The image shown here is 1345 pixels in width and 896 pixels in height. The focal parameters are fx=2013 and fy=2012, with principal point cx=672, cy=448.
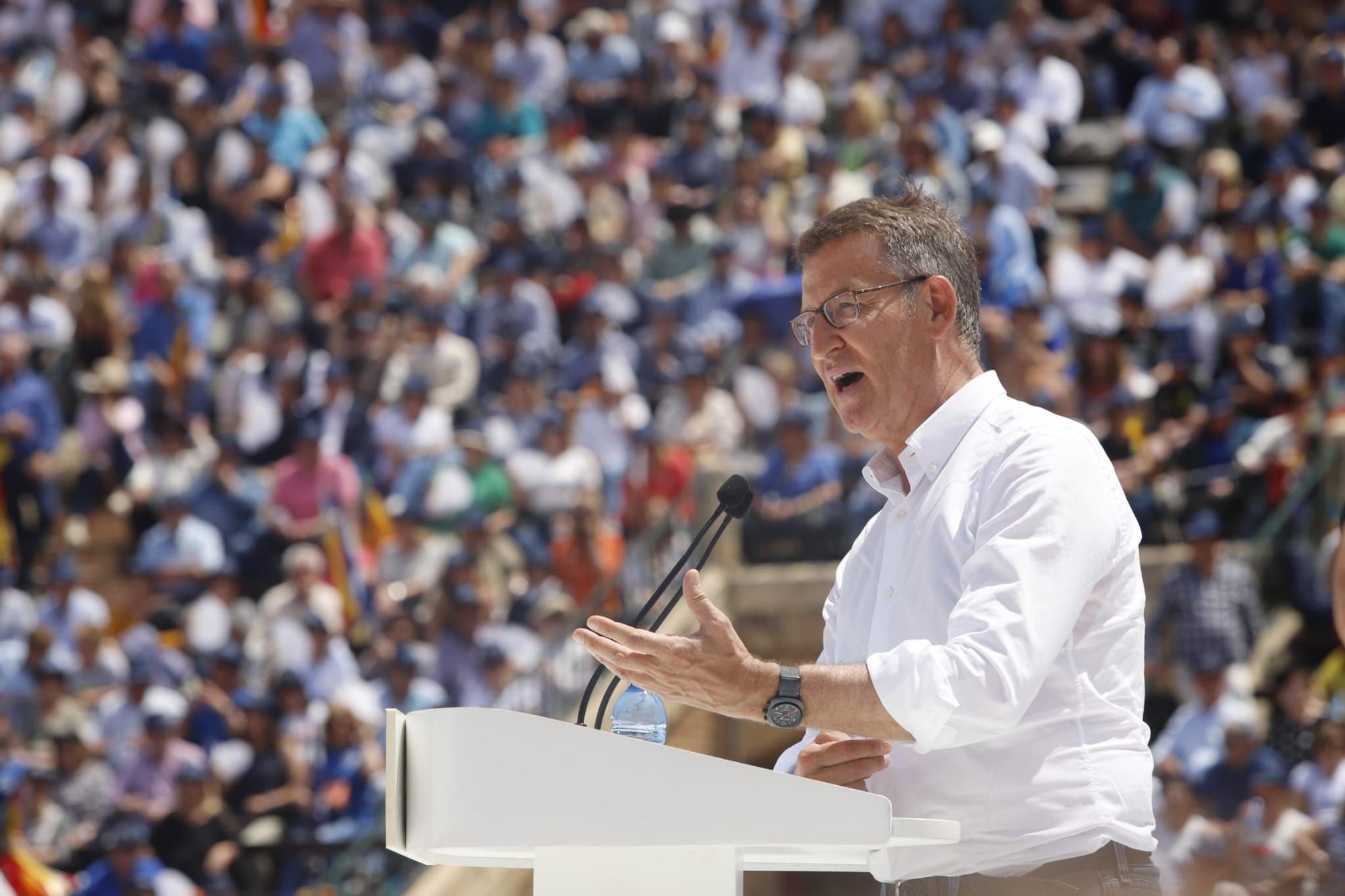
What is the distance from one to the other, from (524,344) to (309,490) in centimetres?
163

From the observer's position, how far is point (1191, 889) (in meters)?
7.42

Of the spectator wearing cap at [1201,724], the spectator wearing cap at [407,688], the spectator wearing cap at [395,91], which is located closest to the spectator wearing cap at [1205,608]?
the spectator wearing cap at [1201,724]

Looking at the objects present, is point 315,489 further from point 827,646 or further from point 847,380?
point 847,380

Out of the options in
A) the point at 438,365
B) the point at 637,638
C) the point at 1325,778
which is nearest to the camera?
the point at 637,638

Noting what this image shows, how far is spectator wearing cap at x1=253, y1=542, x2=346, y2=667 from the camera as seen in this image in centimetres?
993

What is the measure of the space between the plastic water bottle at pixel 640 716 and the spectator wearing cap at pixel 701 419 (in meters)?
7.61

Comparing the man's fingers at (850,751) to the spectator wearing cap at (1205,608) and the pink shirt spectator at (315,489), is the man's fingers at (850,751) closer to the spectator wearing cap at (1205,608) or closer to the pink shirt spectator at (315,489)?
the spectator wearing cap at (1205,608)

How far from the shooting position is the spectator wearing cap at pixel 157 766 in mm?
9477

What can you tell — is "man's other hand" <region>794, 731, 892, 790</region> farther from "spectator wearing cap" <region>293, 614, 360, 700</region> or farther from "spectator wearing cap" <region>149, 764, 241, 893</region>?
"spectator wearing cap" <region>293, 614, 360, 700</region>

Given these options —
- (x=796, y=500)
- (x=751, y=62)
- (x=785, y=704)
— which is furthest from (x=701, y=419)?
(x=785, y=704)

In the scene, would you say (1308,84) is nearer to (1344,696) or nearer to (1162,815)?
(1344,696)

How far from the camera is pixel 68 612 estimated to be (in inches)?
Result: 422

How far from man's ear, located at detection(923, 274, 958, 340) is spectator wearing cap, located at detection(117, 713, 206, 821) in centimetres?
725

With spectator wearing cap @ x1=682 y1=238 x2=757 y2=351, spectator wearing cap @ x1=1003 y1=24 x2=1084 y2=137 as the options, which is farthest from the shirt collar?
spectator wearing cap @ x1=1003 y1=24 x2=1084 y2=137
